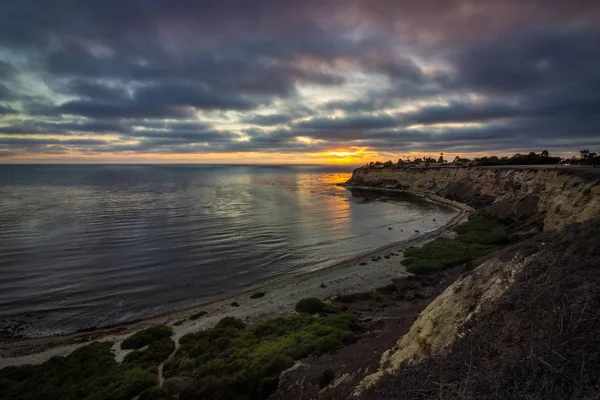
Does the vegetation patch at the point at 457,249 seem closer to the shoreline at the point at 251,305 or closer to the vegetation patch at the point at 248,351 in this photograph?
the shoreline at the point at 251,305

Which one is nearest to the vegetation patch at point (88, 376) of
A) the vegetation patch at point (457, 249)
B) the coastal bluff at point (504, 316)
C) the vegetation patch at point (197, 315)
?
the vegetation patch at point (197, 315)

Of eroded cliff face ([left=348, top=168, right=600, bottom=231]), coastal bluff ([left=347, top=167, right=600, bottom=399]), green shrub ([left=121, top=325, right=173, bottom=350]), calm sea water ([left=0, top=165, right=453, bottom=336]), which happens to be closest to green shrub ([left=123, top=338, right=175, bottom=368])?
green shrub ([left=121, top=325, right=173, bottom=350])

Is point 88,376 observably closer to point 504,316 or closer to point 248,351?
point 248,351

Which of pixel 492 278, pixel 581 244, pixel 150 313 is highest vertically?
pixel 581 244

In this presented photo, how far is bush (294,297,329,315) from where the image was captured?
2148cm

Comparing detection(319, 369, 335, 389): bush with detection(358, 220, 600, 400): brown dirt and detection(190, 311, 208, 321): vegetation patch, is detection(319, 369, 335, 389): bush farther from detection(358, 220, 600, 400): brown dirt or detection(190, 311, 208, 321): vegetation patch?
detection(190, 311, 208, 321): vegetation patch

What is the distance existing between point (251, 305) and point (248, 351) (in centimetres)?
761

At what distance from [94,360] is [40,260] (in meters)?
25.0

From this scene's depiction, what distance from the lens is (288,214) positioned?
6750 cm

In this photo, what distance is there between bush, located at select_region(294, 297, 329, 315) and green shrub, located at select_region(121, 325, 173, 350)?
342 inches

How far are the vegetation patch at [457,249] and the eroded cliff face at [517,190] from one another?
446 cm

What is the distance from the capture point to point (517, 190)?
202 feet

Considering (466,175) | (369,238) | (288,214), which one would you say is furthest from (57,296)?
(466,175)

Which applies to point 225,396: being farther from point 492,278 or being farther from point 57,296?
point 57,296
